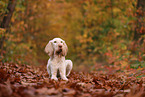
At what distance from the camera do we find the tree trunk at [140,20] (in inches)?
330

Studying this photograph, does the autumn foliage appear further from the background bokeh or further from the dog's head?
the dog's head

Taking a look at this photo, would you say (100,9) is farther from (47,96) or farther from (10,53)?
(47,96)

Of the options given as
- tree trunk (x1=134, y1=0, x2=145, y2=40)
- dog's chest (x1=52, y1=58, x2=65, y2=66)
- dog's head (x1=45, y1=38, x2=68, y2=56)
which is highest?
tree trunk (x1=134, y1=0, x2=145, y2=40)

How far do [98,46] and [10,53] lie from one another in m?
6.21

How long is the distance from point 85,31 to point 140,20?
533cm

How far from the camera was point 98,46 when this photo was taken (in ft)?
43.8

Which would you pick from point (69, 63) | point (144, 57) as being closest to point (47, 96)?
point (69, 63)

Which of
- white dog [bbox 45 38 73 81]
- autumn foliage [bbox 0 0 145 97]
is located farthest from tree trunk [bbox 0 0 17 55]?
white dog [bbox 45 38 73 81]

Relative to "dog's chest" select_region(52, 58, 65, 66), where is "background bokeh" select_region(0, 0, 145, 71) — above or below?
above

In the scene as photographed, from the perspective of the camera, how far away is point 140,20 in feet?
27.8

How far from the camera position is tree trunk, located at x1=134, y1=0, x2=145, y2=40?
27.5ft

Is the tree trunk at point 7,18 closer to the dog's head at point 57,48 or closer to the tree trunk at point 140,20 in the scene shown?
the dog's head at point 57,48

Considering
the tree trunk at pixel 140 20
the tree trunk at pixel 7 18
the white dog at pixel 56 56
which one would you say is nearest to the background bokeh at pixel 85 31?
the tree trunk at pixel 140 20

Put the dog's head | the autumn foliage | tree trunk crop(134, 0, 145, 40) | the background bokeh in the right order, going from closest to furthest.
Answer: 1. the dog's head
2. the autumn foliage
3. tree trunk crop(134, 0, 145, 40)
4. the background bokeh
